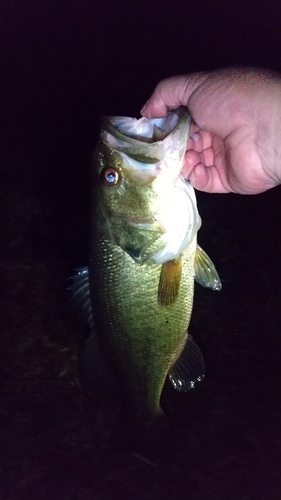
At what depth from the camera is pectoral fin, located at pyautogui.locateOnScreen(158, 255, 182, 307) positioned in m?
1.25

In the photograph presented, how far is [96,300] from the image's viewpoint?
135 centimetres

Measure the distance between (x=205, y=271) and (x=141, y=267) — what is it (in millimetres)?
212

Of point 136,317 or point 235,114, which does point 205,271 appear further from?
point 235,114

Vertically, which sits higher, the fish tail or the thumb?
the thumb

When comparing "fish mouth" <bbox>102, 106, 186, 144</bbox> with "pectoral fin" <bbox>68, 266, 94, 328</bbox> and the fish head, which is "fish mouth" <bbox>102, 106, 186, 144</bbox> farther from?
"pectoral fin" <bbox>68, 266, 94, 328</bbox>

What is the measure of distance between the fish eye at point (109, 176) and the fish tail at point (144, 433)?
0.86 metres

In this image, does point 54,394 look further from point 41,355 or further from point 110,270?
point 110,270

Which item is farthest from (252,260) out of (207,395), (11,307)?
(11,307)

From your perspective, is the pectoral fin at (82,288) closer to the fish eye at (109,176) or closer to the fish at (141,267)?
the fish at (141,267)

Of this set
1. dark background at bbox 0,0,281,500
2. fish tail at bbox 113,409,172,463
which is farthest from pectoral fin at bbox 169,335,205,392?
dark background at bbox 0,0,281,500

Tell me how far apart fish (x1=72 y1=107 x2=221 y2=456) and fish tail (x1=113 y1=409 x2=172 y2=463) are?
0.02m

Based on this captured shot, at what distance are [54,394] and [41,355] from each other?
241mm

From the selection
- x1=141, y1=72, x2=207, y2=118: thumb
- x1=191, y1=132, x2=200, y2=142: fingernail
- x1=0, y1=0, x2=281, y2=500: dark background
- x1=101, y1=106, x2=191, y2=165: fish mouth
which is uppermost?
x1=141, y1=72, x2=207, y2=118: thumb

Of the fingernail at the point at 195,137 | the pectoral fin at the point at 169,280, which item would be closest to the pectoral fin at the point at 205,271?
the pectoral fin at the point at 169,280
